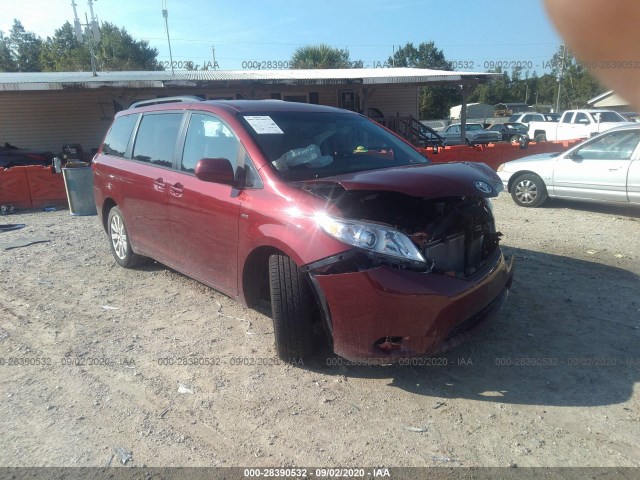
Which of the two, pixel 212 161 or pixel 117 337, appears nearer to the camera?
pixel 212 161

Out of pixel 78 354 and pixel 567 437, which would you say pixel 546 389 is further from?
pixel 78 354

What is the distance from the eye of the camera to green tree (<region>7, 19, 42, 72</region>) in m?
62.5

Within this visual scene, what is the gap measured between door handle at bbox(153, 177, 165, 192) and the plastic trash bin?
5.78 m

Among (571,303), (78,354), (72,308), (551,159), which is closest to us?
(78,354)

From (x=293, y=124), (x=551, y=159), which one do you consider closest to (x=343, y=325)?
(x=293, y=124)

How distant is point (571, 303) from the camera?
177 inches

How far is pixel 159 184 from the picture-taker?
4672 mm

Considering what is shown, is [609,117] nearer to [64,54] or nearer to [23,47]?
[64,54]

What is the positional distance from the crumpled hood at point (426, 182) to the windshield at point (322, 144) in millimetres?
364

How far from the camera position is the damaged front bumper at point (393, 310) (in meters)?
2.92

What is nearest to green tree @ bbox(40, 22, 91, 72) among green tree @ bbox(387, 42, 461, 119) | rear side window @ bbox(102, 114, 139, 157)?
green tree @ bbox(387, 42, 461, 119)

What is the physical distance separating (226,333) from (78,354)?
1164mm

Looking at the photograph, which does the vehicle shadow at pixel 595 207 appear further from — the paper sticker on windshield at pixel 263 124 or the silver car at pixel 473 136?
the silver car at pixel 473 136

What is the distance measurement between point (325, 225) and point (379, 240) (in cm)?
35
